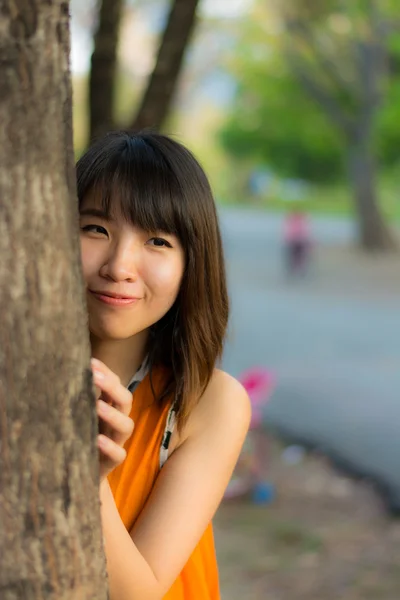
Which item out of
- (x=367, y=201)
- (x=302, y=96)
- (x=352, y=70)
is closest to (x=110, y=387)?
(x=367, y=201)

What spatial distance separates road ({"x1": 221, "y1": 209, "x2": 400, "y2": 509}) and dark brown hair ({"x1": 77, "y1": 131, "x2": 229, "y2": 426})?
2.06ft

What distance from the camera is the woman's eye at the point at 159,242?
5.24ft

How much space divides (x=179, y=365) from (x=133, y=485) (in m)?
0.23

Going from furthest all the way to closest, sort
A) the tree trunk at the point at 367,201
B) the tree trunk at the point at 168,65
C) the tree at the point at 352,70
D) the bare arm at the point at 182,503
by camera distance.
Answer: the tree trunk at the point at 367,201
the tree at the point at 352,70
the tree trunk at the point at 168,65
the bare arm at the point at 182,503

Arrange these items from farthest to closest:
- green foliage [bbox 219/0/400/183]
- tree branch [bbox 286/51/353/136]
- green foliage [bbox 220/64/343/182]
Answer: green foliage [bbox 220/64/343/182] → tree branch [bbox 286/51/353/136] → green foliage [bbox 219/0/400/183]

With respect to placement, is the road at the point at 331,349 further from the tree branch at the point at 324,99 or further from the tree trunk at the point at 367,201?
the tree branch at the point at 324,99

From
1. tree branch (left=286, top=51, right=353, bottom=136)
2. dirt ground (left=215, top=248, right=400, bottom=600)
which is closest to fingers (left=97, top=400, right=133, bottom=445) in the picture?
dirt ground (left=215, top=248, right=400, bottom=600)

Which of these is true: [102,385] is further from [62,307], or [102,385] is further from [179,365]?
[179,365]

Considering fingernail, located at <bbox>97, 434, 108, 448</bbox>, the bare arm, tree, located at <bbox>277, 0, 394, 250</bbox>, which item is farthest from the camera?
tree, located at <bbox>277, 0, 394, 250</bbox>

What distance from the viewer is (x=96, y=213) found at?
61.7 inches

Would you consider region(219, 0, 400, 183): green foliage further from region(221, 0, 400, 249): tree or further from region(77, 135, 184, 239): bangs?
region(77, 135, 184, 239): bangs

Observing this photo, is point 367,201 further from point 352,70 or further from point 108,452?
point 108,452

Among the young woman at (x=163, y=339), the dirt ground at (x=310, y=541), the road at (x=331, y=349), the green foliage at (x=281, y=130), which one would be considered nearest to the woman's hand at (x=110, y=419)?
the young woman at (x=163, y=339)

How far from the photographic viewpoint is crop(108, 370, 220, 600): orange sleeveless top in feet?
5.27
